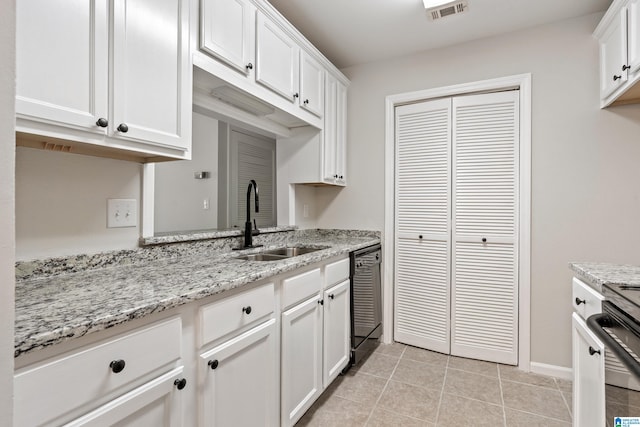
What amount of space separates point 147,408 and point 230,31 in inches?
63.0

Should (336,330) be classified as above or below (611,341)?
below

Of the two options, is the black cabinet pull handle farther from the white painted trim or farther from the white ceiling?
the white ceiling

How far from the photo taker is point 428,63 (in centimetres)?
267

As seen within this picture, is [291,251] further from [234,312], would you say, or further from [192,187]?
[234,312]

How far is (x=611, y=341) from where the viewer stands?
0.95 metres

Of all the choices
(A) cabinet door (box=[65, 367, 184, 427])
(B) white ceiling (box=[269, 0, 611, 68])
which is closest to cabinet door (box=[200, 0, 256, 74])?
(B) white ceiling (box=[269, 0, 611, 68])

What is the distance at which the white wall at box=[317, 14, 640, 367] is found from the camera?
6.88ft

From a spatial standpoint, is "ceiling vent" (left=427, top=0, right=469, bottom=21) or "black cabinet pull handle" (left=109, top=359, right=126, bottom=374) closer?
"black cabinet pull handle" (left=109, top=359, right=126, bottom=374)

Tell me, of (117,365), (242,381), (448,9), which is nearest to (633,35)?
(448,9)

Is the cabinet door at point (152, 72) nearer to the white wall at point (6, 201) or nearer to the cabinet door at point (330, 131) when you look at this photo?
the white wall at point (6, 201)

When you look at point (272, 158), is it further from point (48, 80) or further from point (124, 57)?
point (48, 80)

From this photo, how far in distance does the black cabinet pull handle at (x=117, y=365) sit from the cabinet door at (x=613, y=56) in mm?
2667

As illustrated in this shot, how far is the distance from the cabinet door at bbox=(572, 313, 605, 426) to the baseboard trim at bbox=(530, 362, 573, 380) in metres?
0.97

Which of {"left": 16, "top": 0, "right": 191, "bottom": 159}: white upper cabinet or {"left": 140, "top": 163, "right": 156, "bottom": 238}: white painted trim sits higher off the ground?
{"left": 16, "top": 0, "right": 191, "bottom": 159}: white upper cabinet
